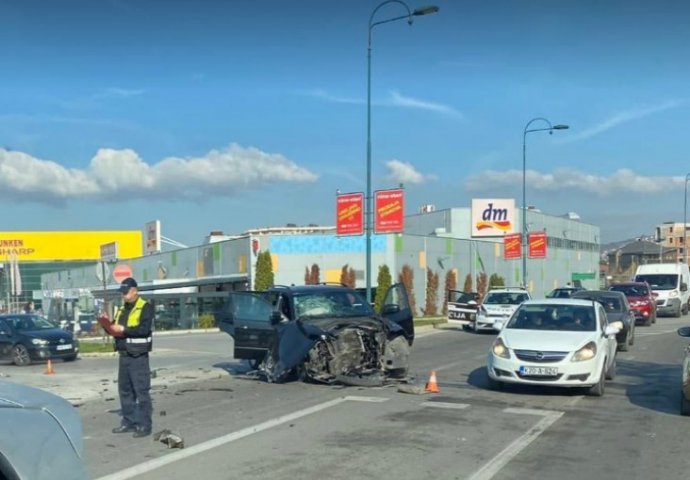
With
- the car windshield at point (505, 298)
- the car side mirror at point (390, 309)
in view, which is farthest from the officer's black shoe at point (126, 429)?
the car windshield at point (505, 298)

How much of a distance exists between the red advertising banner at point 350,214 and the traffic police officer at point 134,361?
2207 cm

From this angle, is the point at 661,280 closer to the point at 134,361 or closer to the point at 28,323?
the point at 28,323

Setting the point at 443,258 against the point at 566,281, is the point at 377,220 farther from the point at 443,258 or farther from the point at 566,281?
the point at 566,281

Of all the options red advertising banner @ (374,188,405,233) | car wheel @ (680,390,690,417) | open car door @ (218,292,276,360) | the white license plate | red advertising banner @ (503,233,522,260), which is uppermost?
red advertising banner @ (374,188,405,233)

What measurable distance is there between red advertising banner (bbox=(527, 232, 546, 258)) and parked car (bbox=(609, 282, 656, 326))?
1500 cm

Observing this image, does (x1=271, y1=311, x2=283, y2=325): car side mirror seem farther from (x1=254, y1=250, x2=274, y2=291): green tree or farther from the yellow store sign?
the yellow store sign

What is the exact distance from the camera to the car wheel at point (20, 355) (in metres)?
20.6

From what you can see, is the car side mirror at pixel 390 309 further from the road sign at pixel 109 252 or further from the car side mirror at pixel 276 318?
the road sign at pixel 109 252

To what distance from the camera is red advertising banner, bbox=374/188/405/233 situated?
1220 inches

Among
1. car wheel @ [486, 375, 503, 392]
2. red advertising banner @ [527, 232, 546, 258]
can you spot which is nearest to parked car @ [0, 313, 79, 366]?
car wheel @ [486, 375, 503, 392]

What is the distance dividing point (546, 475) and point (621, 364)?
11001 mm

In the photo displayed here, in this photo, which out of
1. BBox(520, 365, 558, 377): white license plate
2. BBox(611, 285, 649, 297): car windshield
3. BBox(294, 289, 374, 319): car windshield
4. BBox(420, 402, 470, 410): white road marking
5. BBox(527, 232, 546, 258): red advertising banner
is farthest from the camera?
BBox(527, 232, 546, 258): red advertising banner

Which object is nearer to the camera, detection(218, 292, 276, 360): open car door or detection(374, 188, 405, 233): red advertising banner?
detection(218, 292, 276, 360): open car door

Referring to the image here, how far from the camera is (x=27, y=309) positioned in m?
41.8
